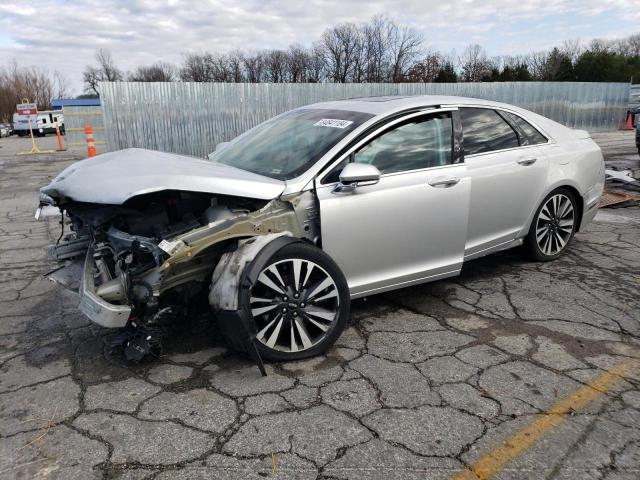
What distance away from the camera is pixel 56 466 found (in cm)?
226

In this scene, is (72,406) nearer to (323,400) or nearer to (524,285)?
(323,400)

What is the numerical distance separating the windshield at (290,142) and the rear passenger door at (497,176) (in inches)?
39.5

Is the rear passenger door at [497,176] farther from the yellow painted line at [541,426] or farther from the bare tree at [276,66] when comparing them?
the bare tree at [276,66]

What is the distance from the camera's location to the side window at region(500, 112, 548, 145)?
4445 millimetres

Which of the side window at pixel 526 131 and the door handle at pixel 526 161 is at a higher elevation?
the side window at pixel 526 131

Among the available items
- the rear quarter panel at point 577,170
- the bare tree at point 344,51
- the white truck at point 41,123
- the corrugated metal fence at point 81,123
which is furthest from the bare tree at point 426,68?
the rear quarter panel at point 577,170

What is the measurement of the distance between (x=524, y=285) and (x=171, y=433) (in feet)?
10.5

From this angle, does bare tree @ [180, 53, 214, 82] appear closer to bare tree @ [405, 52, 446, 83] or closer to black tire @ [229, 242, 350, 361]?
bare tree @ [405, 52, 446, 83]

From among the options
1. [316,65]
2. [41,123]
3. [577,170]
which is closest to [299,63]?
[316,65]

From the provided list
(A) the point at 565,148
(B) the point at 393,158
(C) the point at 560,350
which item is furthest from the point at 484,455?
(A) the point at 565,148

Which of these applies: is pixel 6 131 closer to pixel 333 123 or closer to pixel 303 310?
pixel 333 123

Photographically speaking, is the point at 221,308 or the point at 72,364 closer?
the point at 221,308

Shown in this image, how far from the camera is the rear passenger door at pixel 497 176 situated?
3.98 m

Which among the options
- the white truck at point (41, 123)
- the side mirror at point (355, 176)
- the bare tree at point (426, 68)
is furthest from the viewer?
the bare tree at point (426, 68)
